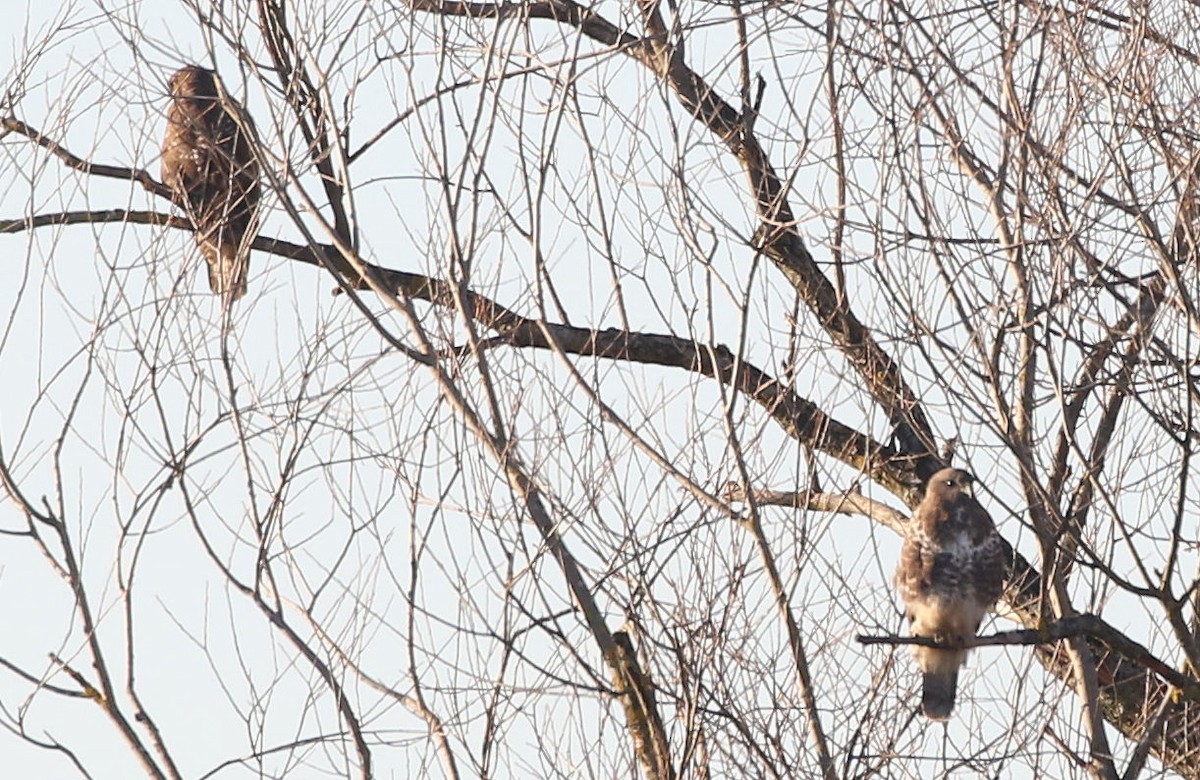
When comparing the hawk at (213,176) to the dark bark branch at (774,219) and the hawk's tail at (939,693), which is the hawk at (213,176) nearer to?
the dark bark branch at (774,219)

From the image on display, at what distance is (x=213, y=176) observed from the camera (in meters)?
6.23

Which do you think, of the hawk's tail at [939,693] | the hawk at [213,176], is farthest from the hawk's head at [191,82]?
the hawk's tail at [939,693]

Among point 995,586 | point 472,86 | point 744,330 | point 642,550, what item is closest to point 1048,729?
point 995,586

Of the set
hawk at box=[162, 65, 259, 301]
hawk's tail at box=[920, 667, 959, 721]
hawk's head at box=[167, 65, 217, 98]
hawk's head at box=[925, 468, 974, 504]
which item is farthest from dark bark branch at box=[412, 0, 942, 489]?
hawk's head at box=[167, 65, 217, 98]

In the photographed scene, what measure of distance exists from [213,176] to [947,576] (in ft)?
9.52

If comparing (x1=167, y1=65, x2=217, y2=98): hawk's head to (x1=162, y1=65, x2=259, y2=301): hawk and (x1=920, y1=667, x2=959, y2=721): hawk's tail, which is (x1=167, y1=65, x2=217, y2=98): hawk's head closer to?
(x1=162, y1=65, x2=259, y2=301): hawk

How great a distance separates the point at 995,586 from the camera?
5230 mm

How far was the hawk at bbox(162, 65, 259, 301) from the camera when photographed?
480 cm

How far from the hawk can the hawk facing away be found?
2104mm

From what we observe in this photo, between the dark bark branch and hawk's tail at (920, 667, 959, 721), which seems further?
hawk's tail at (920, 667, 959, 721)

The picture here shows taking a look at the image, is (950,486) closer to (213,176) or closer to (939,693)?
(939,693)

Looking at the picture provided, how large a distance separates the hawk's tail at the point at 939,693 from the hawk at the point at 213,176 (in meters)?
2.26

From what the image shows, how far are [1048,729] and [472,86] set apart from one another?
2.47 metres

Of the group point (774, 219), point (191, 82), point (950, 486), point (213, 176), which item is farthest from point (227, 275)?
point (950, 486)
